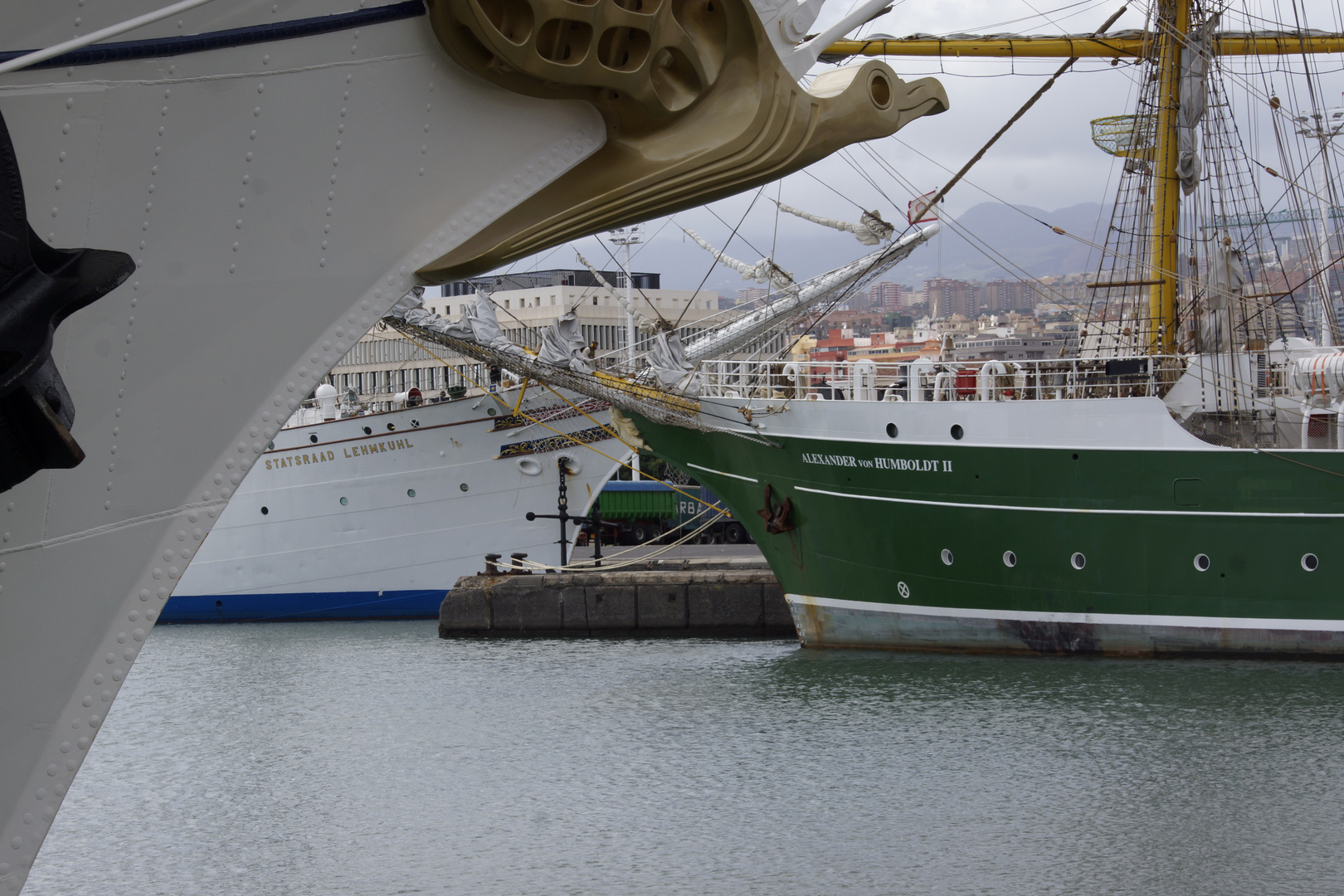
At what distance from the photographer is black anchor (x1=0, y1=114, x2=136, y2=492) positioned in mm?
3539

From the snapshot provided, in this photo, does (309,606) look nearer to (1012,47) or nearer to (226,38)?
(1012,47)

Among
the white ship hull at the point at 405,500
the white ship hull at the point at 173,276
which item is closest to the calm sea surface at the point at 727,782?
the white ship hull at the point at 173,276

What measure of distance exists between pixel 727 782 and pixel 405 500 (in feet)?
45.7

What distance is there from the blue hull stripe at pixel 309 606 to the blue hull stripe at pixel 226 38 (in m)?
20.4

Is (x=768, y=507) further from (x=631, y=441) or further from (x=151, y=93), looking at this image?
(x=151, y=93)

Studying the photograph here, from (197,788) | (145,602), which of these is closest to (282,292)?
(145,602)

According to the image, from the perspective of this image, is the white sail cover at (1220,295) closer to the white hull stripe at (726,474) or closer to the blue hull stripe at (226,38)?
the white hull stripe at (726,474)

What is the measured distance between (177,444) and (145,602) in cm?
51

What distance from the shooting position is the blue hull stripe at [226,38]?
13.0 feet

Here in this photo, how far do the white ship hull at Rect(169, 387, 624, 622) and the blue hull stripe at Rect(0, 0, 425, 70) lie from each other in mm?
18722

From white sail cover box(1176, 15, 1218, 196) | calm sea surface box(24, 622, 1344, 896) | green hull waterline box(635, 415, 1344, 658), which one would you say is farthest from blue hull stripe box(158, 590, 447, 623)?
white sail cover box(1176, 15, 1218, 196)

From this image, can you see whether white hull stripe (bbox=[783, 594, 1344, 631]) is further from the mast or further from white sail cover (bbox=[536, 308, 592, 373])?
the mast

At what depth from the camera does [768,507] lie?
56.9ft

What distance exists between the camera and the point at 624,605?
19.6m
